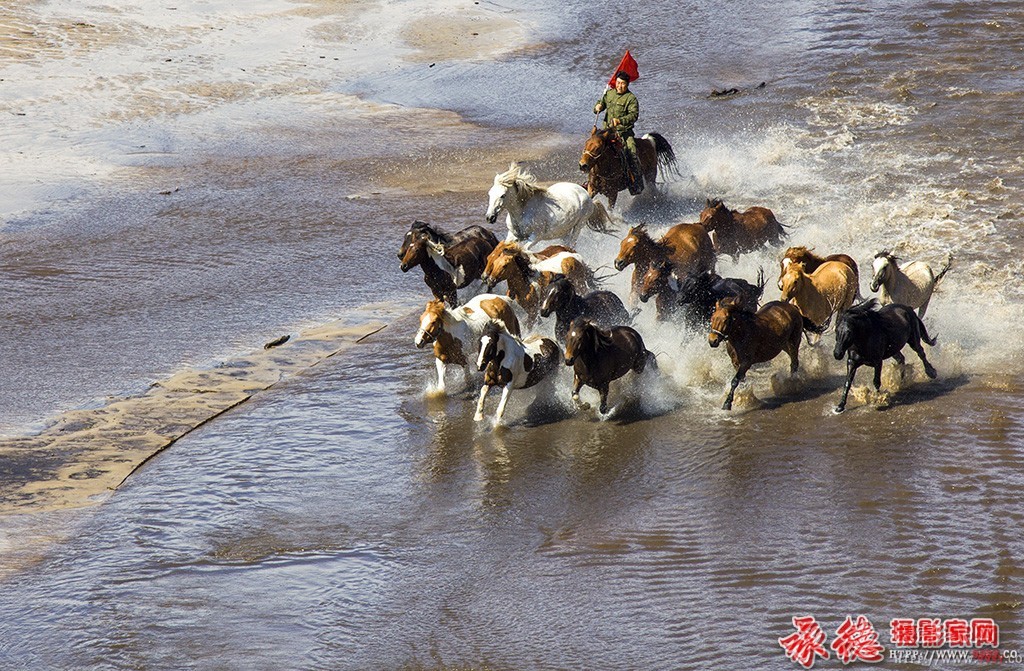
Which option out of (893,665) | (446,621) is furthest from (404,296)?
(893,665)

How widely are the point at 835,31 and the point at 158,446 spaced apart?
1961 cm

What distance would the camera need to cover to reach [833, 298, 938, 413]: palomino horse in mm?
9633

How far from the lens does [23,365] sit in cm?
1250

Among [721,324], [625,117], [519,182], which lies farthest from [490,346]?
[625,117]

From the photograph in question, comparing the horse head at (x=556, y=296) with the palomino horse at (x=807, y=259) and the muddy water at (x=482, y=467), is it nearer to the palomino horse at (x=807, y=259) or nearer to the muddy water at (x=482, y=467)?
the muddy water at (x=482, y=467)

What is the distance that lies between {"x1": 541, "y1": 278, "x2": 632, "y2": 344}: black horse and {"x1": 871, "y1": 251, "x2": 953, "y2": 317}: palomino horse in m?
2.26

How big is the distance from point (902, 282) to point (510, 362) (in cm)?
368

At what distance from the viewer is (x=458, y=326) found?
10.6 metres

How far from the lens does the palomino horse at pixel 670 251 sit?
11984 mm

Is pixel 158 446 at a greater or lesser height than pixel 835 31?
lesser

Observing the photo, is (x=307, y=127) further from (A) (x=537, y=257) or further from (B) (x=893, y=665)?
(B) (x=893, y=665)

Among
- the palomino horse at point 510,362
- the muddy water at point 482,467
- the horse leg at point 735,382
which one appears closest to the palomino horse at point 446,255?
the muddy water at point 482,467

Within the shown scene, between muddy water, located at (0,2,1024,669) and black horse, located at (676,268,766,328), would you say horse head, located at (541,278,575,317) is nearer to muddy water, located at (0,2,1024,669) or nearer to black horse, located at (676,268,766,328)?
muddy water, located at (0,2,1024,669)

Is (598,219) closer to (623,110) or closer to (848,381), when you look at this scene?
(623,110)
